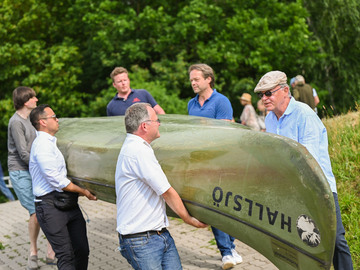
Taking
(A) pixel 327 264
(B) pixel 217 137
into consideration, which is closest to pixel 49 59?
(B) pixel 217 137

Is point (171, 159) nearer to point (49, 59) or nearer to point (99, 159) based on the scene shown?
point (99, 159)

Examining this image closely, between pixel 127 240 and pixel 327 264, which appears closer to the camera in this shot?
pixel 327 264

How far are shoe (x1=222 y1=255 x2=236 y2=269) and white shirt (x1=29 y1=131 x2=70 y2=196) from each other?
6.08 feet

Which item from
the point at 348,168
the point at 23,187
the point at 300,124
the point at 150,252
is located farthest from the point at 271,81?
the point at 23,187

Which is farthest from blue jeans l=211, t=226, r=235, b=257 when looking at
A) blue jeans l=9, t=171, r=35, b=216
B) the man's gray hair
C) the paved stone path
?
blue jeans l=9, t=171, r=35, b=216

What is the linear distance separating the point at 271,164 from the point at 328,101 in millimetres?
14131

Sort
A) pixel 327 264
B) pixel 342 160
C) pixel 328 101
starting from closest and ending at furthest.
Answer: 1. pixel 327 264
2. pixel 342 160
3. pixel 328 101

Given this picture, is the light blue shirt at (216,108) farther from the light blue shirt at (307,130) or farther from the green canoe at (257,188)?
the light blue shirt at (307,130)

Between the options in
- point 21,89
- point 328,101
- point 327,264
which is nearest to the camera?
point 327,264

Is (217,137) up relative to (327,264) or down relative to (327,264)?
up

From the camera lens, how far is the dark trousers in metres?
3.86

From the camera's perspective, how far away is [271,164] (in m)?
2.86

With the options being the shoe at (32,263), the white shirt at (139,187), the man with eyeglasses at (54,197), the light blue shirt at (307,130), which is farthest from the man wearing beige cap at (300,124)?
the shoe at (32,263)

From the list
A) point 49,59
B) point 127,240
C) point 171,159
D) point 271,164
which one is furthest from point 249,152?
point 49,59
